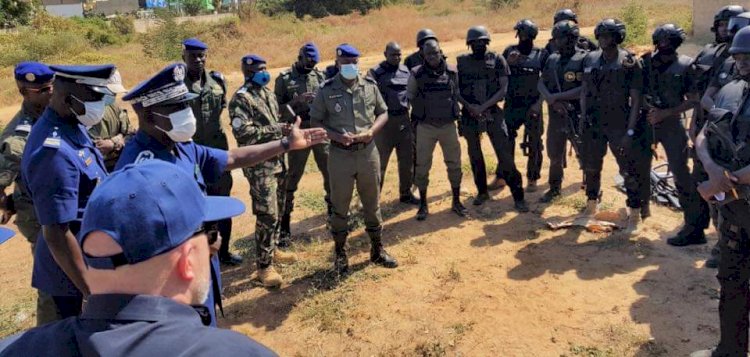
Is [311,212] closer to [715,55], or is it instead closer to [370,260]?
[370,260]

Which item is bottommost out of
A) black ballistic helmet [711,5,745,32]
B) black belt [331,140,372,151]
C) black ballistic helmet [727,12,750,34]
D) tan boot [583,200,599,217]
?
tan boot [583,200,599,217]

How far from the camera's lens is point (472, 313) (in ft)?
15.0

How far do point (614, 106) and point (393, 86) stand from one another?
247 centimetres

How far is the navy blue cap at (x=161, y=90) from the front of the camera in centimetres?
297

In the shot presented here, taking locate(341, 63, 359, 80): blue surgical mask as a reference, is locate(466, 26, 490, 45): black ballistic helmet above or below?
above

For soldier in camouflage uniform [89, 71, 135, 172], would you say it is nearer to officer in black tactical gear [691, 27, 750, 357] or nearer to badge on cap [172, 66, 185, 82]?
badge on cap [172, 66, 185, 82]

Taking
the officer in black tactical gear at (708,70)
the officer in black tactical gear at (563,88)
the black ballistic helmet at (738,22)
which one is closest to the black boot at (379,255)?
the officer in black tactical gear at (563,88)

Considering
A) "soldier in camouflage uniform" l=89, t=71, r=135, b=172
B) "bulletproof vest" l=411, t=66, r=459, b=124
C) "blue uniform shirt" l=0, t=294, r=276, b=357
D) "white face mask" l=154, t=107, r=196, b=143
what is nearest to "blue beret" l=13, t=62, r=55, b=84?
"soldier in camouflage uniform" l=89, t=71, r=135, b=172

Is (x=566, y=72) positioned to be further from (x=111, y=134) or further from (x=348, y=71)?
(x=111, y=134)

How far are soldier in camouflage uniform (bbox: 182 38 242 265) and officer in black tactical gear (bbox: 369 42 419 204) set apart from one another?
2.07 meters

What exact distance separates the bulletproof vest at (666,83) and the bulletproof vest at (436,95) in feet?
A: 6.49

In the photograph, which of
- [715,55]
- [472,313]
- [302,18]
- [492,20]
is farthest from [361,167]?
[302,18]

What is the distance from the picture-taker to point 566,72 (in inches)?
253

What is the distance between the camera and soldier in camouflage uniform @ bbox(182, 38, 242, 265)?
17.0ft
